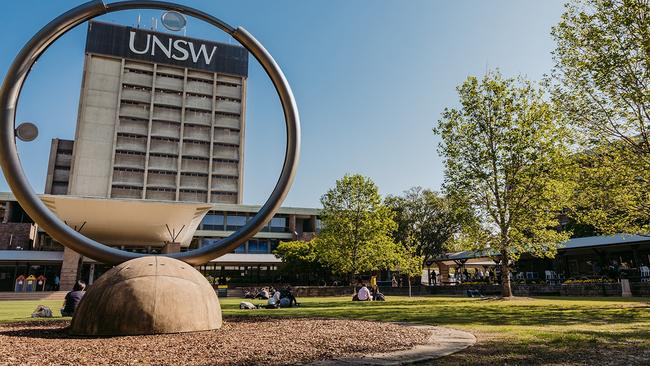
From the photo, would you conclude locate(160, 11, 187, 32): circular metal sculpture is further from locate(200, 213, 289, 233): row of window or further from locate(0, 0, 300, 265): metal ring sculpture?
locate(200, 213, 289, 233): row of window

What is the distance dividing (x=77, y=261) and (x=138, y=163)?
4694cm

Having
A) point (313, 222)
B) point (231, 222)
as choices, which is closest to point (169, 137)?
point (231, 222)

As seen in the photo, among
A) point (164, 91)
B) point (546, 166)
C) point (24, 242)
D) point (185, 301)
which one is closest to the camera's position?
point (185, 301)

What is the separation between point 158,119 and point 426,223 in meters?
59.9

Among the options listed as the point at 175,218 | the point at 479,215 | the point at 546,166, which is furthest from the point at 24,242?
the point at 546,166

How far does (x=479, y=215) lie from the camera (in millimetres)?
26953

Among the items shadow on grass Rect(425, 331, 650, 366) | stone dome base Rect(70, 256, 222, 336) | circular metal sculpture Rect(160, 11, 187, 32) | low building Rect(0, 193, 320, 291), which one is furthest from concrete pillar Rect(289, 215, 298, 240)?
shadow on grass Rect(425, 331, 650, 366)

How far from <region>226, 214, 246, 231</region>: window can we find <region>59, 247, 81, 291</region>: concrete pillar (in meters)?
34.1

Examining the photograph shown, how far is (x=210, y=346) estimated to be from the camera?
743 cm

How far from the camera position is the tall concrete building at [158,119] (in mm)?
83812

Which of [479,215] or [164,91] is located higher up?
[164,91]

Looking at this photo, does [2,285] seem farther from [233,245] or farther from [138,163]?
[233,245]

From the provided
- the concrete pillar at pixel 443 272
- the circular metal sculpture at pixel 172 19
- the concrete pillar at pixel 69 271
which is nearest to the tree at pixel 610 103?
the circular metal sculpture at pixel 172 19

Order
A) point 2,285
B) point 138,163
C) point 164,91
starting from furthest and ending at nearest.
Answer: point 164,91
point 138,163
point 2,285
